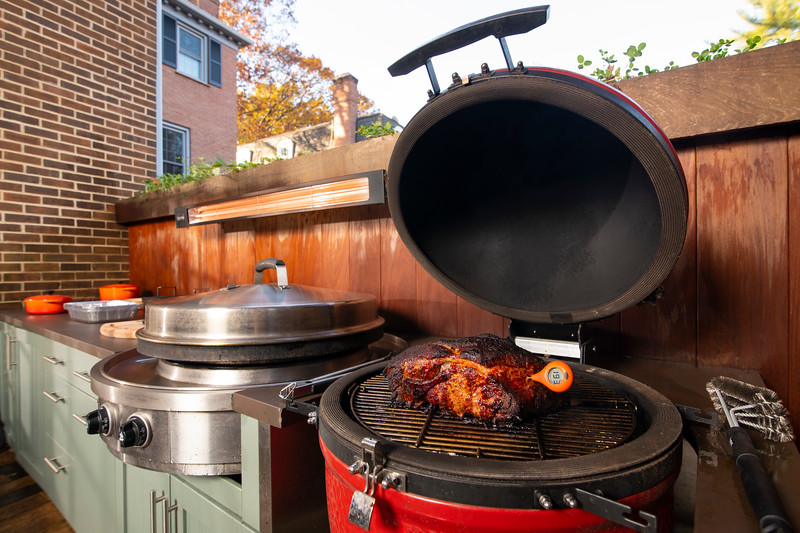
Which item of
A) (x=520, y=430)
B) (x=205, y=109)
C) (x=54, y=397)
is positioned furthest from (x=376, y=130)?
(x=205, y=109)

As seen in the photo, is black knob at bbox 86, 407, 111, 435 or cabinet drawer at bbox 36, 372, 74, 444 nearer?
black knob at bbox 86, 407, 111, 435

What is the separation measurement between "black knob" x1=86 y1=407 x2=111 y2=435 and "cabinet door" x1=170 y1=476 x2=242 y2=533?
10.4 inches

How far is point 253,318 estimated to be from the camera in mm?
1151

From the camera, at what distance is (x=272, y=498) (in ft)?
3.21

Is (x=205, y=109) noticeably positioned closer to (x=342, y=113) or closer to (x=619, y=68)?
(x=342, y=113)

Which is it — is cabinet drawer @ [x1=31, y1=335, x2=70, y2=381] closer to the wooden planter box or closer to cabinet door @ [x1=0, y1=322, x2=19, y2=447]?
cabinet door @ [x1=0, y1=322, x2=19, y2=447]

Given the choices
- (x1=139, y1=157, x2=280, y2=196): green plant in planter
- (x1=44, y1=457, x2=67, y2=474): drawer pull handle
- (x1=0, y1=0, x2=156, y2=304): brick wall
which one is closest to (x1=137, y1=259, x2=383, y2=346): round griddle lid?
(x1=139, y1=157, x2=280, y2=196): green plant in planter

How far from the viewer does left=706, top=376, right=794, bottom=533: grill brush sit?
→ 488 mm

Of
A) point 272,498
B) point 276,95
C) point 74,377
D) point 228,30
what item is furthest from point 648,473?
point 276,95

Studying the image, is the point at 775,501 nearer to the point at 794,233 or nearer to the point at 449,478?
the point at 449,478

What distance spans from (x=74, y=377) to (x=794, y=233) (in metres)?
2.87

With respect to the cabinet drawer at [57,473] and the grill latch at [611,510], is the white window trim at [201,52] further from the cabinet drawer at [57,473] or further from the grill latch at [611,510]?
the grill latch at [611,510]

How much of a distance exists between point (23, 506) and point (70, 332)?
1313mm

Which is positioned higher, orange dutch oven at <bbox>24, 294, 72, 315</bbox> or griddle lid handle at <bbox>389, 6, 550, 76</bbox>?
griddle lid handle at <bbox>389, 6, 550, 76</bbox>
